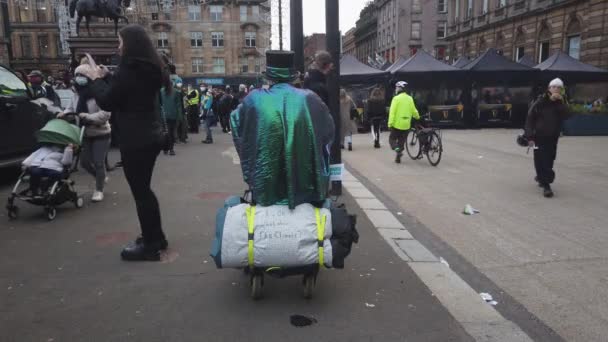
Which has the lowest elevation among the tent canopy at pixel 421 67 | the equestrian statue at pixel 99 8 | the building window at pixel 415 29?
the tent canopy at pixel 421 67

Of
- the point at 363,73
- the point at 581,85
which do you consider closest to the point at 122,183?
the point at 363,73

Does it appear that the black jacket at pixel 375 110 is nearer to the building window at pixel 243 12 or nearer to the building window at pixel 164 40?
the building window at pixel 243 12

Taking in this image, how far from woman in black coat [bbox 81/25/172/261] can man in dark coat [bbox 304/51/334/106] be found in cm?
262

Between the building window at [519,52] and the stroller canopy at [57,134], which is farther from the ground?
the building window at [519,52]

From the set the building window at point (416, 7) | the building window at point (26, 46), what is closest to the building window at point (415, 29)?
the building window at point (416, 7)

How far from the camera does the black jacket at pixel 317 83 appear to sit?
6.88 metres

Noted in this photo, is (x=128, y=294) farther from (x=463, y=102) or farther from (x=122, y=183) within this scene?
(x=463, y=102)

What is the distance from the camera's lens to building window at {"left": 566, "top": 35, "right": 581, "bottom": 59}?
29406 millimetres

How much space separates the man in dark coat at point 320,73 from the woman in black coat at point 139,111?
2.62 metres

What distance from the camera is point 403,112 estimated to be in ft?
37.2

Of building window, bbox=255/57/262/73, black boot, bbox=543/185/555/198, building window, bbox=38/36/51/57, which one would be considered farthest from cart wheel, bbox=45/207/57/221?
building window, bbox=38/36/51/57

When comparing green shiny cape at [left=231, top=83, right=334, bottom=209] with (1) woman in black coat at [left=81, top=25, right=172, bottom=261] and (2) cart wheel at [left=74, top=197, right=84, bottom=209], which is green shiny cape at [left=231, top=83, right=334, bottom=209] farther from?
(2) cart wheel at [left=74, top=197, right=84, bottom=209]

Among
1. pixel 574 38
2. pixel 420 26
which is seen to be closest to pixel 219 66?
pixel 420 26

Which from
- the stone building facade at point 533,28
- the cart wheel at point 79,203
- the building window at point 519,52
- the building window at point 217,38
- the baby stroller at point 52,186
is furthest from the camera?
the building window at point 217,38
